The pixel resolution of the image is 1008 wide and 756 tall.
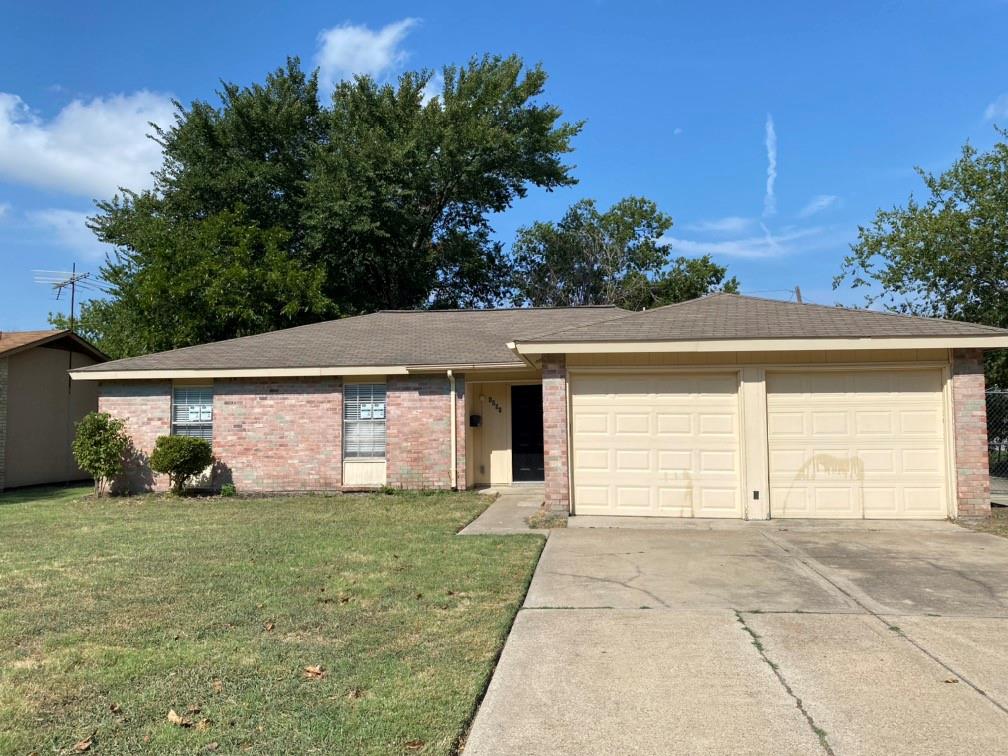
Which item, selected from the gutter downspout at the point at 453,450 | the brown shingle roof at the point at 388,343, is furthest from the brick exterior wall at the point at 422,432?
the brown shingle roof at the point at 388,343

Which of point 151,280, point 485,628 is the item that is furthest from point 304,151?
Result: point 485,628

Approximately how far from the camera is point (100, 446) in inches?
522

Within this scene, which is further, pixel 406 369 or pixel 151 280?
pixel 151 280

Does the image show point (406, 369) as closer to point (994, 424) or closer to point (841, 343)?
point (841, 343)

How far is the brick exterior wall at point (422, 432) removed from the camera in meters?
13.2

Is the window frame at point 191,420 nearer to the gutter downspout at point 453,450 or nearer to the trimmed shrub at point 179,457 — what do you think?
the trimmed shrub at point 179,457

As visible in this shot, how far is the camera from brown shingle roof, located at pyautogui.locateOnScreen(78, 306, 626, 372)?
13430 mm

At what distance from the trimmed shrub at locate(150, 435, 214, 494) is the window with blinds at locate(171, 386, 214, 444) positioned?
48 cm

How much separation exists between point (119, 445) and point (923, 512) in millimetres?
14069

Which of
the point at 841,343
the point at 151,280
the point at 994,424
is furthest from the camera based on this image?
the point at 151,280

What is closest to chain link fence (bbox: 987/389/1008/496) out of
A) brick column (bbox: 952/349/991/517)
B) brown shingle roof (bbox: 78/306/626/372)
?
brick column (bbox: 952/349/991/517)

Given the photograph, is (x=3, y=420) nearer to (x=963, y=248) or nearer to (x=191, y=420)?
(x=191, y=420)

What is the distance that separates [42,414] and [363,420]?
9143 millimetres

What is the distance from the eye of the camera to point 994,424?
15352mm
